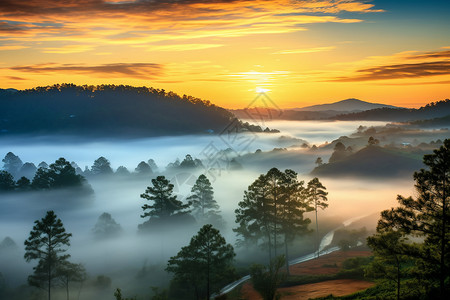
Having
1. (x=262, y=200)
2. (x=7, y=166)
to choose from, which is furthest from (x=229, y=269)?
(x=7, y=166)

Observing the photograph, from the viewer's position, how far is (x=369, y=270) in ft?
99.5

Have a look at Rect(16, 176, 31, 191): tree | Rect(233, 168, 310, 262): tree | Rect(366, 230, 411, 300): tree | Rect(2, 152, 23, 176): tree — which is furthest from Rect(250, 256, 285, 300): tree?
Rect(2, 152, 23, 176): tree

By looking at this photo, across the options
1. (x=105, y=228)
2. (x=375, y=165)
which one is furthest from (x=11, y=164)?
(x=375, y=165)

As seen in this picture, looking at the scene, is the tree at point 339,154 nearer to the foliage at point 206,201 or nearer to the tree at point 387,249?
the foliage at point 206,201

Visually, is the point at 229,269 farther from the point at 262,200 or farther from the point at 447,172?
the point at 447,172

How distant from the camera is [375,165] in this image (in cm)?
14662

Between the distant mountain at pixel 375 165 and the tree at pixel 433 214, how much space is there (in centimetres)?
11924

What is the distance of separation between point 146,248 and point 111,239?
975 centimetres

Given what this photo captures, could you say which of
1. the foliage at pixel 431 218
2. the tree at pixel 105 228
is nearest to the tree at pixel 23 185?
the tree at pixel 105 228

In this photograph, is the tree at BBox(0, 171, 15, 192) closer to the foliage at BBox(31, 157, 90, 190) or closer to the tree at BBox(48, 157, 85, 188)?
the foliage at BBox(31, 157, 90, 190)

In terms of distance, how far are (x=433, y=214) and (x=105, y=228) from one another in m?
64.3

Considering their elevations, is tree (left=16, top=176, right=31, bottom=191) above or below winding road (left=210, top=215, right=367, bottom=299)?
above

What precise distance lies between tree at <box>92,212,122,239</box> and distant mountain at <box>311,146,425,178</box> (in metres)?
95.6

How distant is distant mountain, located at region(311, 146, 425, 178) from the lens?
13950 cm
